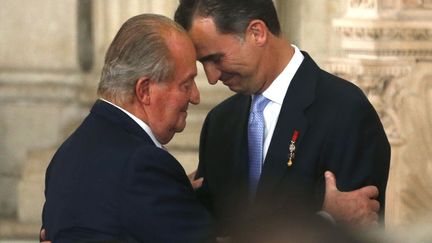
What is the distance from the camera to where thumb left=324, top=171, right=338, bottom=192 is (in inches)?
135

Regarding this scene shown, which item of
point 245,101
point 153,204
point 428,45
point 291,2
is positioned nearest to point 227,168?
point 245,101

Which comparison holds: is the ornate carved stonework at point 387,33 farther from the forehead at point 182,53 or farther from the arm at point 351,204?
the forehead at point 182,53

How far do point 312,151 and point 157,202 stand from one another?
0.64 metres

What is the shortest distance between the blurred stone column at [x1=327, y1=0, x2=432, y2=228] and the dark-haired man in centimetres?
196

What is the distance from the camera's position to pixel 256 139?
377 centimetres

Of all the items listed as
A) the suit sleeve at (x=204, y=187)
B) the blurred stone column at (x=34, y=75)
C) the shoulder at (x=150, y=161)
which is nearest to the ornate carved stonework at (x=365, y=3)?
the blurred stone column at (x=34, y=75)

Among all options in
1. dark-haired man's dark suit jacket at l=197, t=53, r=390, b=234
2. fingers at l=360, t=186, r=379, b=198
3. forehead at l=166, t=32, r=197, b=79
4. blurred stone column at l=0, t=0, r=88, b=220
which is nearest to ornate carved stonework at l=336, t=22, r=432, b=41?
blurred stone column at l=0, t=0, r=88, b=220

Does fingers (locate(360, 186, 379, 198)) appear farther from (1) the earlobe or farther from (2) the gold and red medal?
(1) the earlobe

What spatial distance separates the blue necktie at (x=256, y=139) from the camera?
12.3 feet

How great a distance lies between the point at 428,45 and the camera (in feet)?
19.0

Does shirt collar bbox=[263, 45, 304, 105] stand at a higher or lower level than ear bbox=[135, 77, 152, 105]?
lower

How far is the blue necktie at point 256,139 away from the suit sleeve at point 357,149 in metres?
0.21

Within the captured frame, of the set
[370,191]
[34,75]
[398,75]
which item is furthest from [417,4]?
[370,191]

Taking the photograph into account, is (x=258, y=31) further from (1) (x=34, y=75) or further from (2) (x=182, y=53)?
(1) (x=34, y=75)
